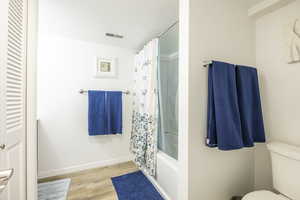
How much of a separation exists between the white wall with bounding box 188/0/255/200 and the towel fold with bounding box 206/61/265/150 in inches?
3.1

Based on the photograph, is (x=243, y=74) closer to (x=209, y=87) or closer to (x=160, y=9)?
(x=209, y=87)

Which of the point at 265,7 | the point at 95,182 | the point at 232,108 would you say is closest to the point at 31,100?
the point at 95,182

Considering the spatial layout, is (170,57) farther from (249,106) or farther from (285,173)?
(285,173)

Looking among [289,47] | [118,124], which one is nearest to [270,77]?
[289,47]

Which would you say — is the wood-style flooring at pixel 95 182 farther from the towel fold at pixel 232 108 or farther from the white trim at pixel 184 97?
the towel fold at pixel 232 108

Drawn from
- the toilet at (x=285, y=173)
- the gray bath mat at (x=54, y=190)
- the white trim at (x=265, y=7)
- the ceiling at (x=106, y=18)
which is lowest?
the gray bath mat at (x=54, y=190)

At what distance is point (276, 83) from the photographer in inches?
51.6

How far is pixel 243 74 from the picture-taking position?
1219 millimetres

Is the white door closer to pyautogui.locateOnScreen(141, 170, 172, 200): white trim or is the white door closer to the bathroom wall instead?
pyautogui.locateOnScreen(141, 170, 172, 200): white trim

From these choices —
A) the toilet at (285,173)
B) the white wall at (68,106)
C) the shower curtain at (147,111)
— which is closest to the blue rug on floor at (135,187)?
the shower curtain at (147,111)

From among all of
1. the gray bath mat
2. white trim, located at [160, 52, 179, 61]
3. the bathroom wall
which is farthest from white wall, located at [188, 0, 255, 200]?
the gray bath mat

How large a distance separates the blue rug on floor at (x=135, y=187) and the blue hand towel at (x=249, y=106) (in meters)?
1.27

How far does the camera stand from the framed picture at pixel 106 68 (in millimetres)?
2440

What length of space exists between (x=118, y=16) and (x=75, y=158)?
89.8 inches
